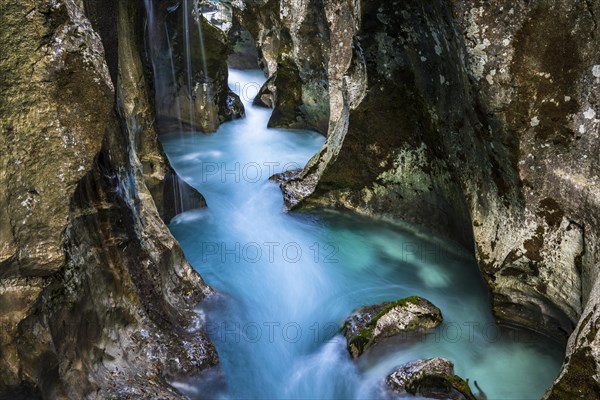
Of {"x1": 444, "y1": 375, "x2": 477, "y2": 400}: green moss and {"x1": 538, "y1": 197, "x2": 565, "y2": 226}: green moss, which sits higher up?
{"x1": 538, "y1": 197, "x2": 565, "y2": 226}: green moss

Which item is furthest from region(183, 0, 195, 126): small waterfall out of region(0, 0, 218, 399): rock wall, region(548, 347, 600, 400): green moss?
region(548, 347, 600, 400): green moss

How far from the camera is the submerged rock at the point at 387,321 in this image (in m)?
6.30

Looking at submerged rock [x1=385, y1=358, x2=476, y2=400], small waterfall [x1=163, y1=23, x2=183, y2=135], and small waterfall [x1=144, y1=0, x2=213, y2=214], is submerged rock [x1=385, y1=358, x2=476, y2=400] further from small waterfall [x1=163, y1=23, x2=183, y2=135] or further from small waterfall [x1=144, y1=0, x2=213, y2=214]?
small waterfall [x1=163, y1=23, x2=183, y2=135]

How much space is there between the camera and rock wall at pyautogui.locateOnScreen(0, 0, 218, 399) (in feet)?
12.8

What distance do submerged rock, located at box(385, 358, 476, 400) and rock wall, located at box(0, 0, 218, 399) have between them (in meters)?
1.98

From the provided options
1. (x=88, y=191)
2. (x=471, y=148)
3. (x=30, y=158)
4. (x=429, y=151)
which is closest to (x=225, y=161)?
(x=429, y=151)

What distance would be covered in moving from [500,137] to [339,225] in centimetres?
391

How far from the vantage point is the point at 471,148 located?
681cm

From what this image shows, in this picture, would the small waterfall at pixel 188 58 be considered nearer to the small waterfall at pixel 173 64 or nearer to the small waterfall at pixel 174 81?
the small waterfall at pixel 173 64

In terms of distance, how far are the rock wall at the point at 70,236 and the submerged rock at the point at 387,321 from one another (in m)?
1.62

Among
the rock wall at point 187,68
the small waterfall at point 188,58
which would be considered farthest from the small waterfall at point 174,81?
the small waterfall at point 188,58

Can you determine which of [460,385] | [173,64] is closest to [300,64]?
[173,64]

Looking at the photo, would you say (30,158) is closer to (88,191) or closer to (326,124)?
(88,191)

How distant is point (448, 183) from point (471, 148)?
4.08ft
